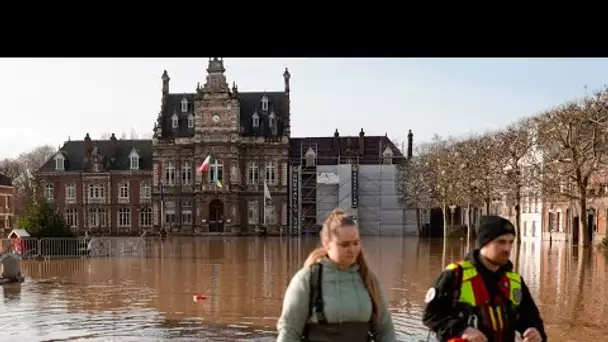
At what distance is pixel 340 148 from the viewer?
70688mm

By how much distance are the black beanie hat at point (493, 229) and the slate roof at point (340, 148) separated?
6521cm

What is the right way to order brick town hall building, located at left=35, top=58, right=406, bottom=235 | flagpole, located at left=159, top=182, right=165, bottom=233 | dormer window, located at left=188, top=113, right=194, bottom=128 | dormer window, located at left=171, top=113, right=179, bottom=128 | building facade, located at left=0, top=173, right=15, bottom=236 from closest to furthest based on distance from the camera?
brick town hall building, located at left=35, top=58, right=406, bottom=235 < flagpole, located at left=159, top=182, right=165, bottom=233 < dormer window, located at left=188, top=113, right=194, bottom=128 < dormer window, located at left=171, top=113, right=179, bottom=128 < building facade, located at left=0, top=173, right=15, bottom=236

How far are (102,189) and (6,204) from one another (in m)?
12.1

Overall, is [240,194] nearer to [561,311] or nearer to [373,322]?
[561,311]

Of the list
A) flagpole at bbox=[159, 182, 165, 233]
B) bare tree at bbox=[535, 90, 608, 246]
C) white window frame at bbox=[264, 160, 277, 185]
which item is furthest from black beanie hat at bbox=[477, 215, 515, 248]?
flagpole at bbox=[159, 182, 165, 233]

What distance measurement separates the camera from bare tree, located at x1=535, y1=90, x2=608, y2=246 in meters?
34.6

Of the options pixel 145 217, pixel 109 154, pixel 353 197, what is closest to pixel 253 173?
pixel 353 197

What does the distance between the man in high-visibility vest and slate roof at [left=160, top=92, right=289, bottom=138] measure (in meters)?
64.0

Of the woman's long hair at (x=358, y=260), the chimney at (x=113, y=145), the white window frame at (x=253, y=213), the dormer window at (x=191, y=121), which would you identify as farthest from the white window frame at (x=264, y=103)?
the woman's long hair at (x=358, y=260)

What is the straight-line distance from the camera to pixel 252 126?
6900 cm

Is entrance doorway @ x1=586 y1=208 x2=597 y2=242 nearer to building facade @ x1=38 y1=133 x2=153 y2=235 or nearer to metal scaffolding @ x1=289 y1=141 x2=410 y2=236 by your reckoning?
metal scaffolding @ x1=289 y1=141 x2=410 y2=236

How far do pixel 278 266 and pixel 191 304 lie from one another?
35.5 feet

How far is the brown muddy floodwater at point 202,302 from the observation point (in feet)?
38.7

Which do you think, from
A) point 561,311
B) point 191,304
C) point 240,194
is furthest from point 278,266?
point 240,194
